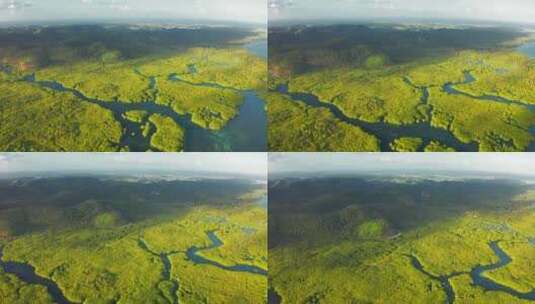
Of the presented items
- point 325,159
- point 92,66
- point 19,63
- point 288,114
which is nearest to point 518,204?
point 325,159

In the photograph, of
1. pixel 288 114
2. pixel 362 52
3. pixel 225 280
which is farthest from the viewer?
pixel 362 52

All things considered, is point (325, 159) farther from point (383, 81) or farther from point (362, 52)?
point (362, 52)

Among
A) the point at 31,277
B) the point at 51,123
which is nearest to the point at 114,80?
the point at 51,123

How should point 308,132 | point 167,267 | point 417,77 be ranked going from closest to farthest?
1. point 167,267
2. point 308,132
3. point 417,77

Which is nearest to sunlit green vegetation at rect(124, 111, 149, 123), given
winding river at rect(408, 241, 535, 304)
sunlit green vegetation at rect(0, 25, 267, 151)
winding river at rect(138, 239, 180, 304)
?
sunlit green vegetation at rect(0, 25, 267, 151)

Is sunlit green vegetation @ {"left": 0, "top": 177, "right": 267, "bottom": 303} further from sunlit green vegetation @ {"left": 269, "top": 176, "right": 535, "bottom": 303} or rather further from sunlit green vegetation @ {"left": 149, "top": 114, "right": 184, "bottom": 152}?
sunlit green vegetation @ {"left": 149, "top": 114, "right": 184, "bottom": 152}

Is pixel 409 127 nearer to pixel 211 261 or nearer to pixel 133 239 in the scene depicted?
pixel 211 261
